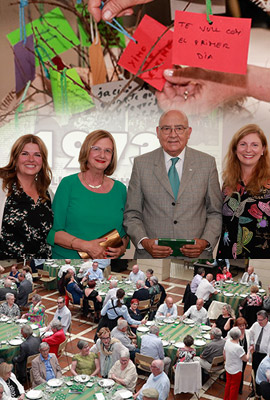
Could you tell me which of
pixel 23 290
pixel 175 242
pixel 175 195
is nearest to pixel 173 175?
pixel 175 195

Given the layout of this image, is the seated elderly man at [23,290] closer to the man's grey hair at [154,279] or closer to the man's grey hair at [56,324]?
the man's grey hair at [56,324]

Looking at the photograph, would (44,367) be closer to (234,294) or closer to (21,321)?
(21,321)

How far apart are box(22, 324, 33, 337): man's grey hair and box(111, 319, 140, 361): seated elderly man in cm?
44

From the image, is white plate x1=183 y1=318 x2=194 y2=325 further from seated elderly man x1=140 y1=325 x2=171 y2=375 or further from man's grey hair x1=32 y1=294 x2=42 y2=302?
man's grey hair x1=32 y1=294 x2=42 y2=302

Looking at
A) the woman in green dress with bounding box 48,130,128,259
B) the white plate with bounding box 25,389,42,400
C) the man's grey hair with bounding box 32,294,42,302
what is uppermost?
the woman in green dress with bounding box 48,130,128,259

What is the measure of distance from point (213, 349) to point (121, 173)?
112 centimetres

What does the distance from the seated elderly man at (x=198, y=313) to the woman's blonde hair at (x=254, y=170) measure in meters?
0.69

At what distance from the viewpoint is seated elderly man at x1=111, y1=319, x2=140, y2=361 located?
2186mm

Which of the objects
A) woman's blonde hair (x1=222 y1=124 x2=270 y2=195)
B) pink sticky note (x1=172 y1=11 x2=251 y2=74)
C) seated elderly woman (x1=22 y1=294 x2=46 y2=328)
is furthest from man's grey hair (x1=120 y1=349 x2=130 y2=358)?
pink sticky note (x1=172 y1=11 x2=251 y2=74)

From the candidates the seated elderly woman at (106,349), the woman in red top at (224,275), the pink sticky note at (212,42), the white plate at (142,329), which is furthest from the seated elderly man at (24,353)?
the pink sticky note at (212,42)

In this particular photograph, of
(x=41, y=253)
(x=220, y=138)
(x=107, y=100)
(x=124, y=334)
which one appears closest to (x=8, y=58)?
(x=107, y=100)

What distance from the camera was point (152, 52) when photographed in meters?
2.09

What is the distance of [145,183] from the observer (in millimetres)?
2061

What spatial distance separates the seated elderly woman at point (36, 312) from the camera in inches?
84.1
